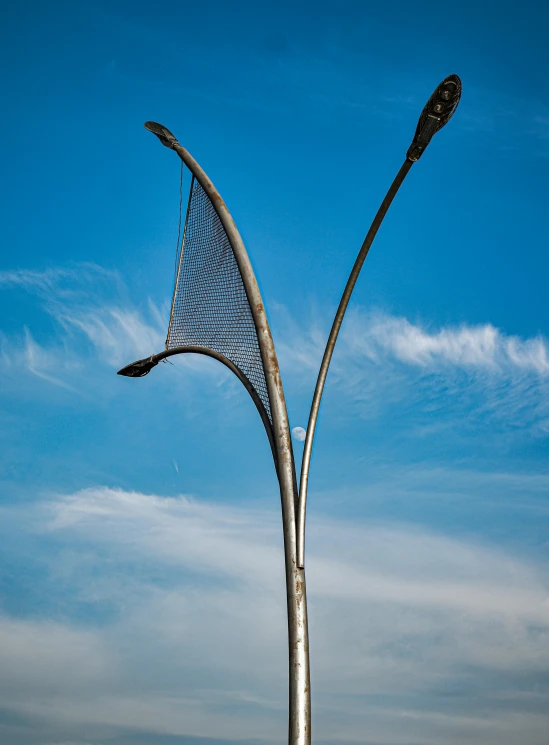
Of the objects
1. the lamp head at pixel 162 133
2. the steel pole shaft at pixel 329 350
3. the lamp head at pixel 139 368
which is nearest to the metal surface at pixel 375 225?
the steel pole shaft at pixel 329 350

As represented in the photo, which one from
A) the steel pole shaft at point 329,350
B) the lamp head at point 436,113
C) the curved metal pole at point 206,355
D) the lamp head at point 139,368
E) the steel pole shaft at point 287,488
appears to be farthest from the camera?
the lamp head at point 139,368

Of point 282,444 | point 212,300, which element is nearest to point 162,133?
point 212,300

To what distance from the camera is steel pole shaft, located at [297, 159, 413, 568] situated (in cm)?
1175

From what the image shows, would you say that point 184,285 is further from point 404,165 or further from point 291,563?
point 291,563

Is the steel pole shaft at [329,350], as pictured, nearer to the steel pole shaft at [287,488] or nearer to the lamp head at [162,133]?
the steel pole shaft at [287,488]

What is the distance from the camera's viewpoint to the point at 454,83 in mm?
11445

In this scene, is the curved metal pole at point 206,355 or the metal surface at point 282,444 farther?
the curved metal pole at point 206,355

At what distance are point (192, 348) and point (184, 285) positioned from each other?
1492 millimetres

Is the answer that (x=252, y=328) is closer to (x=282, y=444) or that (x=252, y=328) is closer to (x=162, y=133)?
(x=282, y=444)

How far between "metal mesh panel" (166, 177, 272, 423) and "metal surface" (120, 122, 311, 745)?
141mm

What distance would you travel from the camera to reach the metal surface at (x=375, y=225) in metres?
11.5

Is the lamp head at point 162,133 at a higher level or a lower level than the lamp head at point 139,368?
higher

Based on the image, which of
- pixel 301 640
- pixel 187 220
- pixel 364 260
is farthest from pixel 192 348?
pixel 301 640

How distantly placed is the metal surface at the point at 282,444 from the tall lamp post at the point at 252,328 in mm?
12
